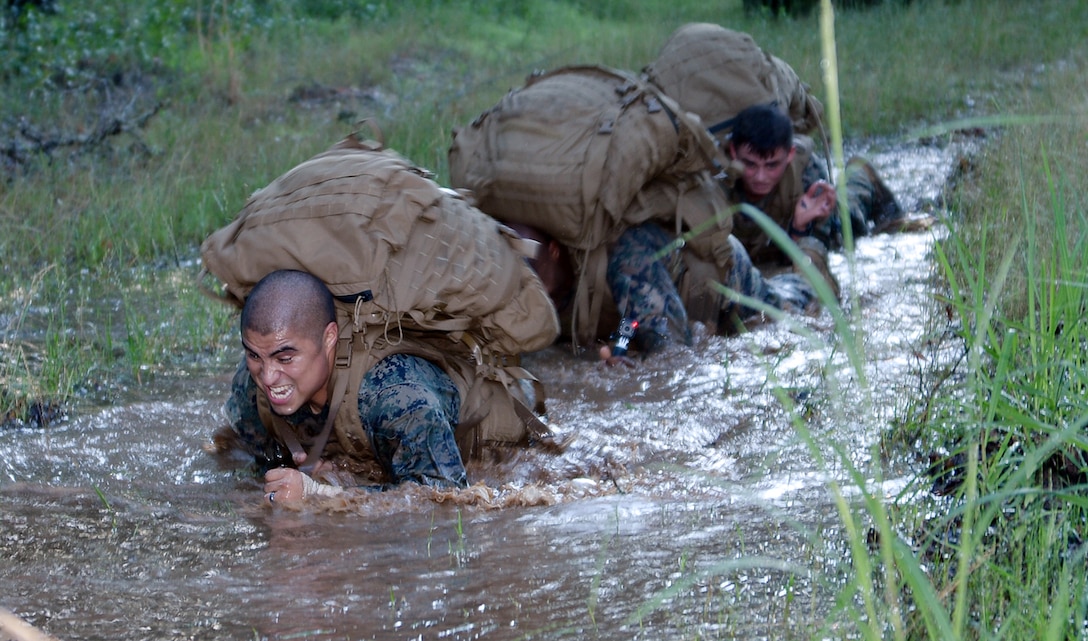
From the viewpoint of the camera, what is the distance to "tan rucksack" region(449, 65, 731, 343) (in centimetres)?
576

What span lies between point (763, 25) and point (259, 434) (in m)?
12.9

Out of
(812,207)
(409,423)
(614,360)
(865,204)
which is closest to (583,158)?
(614,360)

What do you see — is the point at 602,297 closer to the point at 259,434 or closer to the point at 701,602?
the point at 259,434

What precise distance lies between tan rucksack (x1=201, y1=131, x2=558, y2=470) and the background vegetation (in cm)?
143

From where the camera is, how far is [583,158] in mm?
5738

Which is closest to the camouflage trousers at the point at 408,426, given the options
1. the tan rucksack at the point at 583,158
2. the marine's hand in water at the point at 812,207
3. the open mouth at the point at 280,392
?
the open mouth at the point at 280,392

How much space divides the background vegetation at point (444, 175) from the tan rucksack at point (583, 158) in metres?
1.44

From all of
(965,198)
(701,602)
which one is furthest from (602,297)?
(701,602)

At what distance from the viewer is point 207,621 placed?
3098 mm

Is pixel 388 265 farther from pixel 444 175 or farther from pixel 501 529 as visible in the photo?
pixel 444 175

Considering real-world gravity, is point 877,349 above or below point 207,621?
below

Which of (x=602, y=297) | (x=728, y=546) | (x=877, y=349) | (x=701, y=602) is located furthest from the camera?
(x=602, y=297)

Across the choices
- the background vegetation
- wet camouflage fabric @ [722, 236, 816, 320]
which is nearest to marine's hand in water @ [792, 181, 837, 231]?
wet camouflage fabric @ [722, 236, 816, 320]

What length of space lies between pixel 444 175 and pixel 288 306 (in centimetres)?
471
